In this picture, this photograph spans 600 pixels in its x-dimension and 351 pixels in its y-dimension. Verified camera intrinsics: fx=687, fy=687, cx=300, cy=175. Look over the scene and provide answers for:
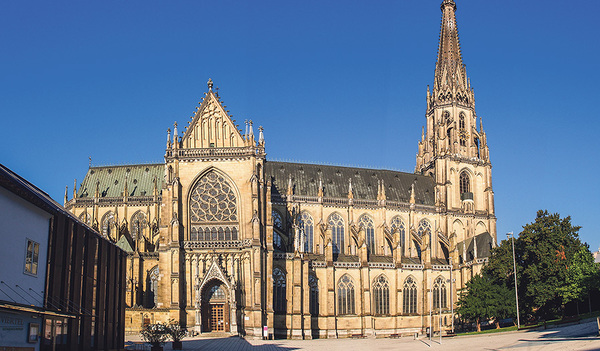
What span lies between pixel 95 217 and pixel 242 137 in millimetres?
28519

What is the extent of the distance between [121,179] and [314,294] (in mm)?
34389

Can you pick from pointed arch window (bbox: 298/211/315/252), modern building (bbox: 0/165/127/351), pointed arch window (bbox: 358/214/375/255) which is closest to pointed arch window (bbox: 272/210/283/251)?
pointed arch window (bbox: 298/211/315/252)

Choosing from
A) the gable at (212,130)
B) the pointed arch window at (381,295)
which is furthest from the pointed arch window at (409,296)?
the gable at (212,130)

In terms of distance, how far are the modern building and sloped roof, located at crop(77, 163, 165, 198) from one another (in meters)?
51.9

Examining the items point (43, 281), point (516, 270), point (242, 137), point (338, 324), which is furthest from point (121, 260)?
point (516, 270)

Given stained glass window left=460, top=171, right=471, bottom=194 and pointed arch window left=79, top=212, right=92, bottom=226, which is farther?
stained glass window left=460, top=171, right=471, bottom=194

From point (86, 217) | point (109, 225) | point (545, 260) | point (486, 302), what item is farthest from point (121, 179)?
point (545, 260)

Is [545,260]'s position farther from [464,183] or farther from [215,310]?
[215,310]

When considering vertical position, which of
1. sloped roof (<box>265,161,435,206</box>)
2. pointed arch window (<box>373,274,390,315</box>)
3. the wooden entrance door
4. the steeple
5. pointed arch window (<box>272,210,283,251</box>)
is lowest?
the wooden entrance door

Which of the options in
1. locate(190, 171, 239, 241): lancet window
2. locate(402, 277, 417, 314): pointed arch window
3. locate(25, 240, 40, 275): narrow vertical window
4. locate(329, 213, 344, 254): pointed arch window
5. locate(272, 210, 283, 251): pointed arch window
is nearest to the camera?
locate(25, 240, 40, 275): narrow vertical window

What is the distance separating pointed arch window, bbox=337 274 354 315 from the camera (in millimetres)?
86125

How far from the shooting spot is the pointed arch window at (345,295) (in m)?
86.1

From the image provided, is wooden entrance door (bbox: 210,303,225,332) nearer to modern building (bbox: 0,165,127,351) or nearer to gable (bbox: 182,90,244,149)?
gable (bbox: 182,90,244,149)

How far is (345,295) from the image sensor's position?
Answer: 86.6 m
